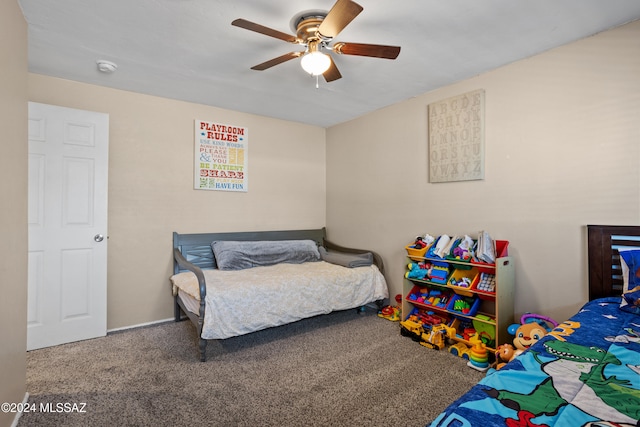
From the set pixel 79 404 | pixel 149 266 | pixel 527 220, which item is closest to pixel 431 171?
pixel 527 220

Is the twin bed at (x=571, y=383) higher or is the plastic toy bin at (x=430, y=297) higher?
the twin bed at (x=571, y=383)

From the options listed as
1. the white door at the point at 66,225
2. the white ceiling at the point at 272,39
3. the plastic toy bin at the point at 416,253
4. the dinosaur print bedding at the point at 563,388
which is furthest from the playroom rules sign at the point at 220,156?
the dinosaur print bedding at the point at 563,388

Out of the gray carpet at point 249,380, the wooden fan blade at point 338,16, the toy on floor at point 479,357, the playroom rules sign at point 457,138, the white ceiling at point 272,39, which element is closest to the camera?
the wooden fan blade at point 338,16

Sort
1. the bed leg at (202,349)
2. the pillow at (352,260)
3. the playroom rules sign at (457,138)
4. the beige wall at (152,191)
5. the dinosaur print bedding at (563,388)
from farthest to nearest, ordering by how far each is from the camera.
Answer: the pillow at (352,260), the beige wall at (152,191), the playroom rules sign at (457,138), the bed leg at (202,349), the dinosaur print bedding at (563,388)

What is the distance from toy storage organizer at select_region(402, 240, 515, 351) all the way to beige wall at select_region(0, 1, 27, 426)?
2798mm

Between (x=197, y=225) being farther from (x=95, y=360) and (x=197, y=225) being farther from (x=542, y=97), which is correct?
(x=542, y=97)

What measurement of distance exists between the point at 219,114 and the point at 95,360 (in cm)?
270

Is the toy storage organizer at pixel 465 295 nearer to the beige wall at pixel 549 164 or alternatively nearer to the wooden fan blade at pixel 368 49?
the beige wall at pixel 549 164

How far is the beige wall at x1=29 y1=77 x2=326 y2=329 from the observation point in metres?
3.06

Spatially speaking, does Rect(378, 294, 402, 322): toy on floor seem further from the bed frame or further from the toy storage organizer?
the bed frame

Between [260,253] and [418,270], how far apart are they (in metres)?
1.75

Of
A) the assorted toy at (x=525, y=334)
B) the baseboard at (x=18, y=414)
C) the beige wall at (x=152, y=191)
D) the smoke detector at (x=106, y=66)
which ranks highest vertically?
the smoke detector at (x=106, y=66)

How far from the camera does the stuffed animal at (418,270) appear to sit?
2912mm

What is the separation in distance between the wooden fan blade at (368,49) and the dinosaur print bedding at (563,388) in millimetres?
1709
